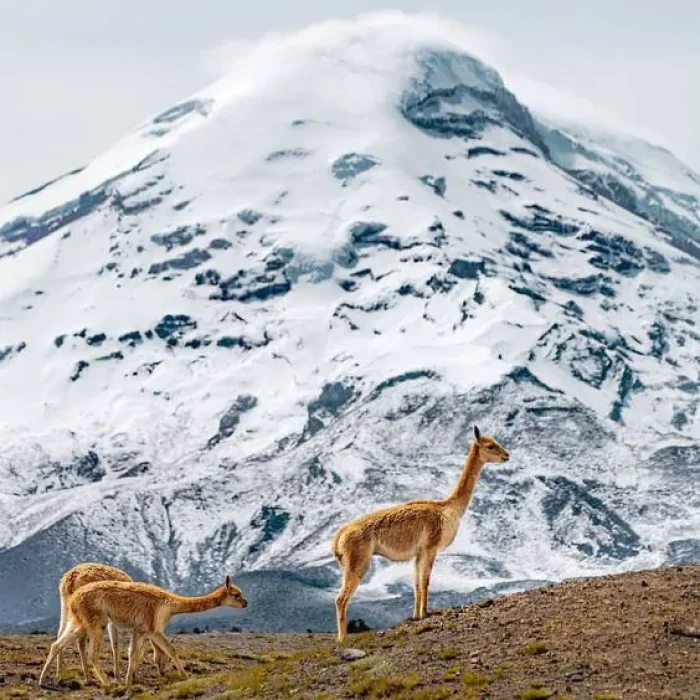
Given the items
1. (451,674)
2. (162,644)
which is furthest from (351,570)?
(162,644)

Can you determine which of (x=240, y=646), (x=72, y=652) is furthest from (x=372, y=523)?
(x=240, y=646)

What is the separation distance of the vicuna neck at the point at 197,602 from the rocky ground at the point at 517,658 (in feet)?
6.48

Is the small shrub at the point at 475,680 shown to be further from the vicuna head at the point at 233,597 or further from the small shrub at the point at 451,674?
the vicuna head at the point at 233,597

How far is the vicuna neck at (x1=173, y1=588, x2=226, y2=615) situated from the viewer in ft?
155

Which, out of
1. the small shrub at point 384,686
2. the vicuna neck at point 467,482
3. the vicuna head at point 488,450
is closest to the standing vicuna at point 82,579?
the vicuna neck at point 467,482

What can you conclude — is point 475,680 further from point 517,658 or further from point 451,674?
point 517,658

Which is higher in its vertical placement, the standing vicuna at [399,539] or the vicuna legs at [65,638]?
the standing vicuna at [399,539]

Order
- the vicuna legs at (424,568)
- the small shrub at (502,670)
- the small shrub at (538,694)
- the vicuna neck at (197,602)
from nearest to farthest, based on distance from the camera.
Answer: the small shrub at (538,694)
the small shrub at (502,670)
the vicuna legs at (424,568)
the vicuna neck at (197,602)

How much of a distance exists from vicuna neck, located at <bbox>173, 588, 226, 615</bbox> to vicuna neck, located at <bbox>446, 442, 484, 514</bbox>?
7.09 metres

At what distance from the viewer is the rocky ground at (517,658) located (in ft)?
123

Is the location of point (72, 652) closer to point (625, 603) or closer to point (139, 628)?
point (139, 628)

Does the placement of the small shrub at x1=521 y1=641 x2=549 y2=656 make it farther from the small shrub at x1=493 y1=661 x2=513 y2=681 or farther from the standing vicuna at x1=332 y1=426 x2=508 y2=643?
the standing vicuna at x1=332 y1=426 x2=508 y2=643

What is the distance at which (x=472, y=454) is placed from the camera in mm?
46781

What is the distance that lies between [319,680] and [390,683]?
3.14m
